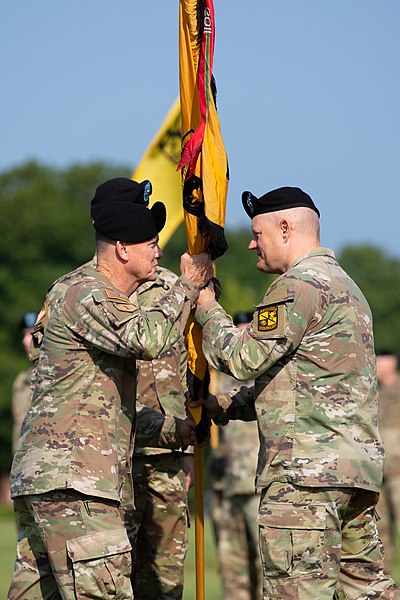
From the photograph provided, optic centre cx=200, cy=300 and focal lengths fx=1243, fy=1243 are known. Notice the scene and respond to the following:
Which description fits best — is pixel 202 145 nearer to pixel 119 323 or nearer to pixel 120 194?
pixel 120 194

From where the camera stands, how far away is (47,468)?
6398mm

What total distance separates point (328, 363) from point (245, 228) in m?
70.2

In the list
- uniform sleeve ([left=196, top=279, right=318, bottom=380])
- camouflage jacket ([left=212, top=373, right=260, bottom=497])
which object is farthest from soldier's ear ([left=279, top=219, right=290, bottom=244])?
camouflage jacket ([left=212, top=373, right=260, bottom=497])

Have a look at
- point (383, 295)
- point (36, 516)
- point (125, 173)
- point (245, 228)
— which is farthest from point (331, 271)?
point (383, 295)

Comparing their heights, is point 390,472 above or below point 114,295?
below

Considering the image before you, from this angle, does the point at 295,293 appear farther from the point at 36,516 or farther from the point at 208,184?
the point at 36,516

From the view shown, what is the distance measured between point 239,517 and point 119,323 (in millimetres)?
6516

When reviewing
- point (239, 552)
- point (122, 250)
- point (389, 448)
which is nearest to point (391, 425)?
point (389, 448)

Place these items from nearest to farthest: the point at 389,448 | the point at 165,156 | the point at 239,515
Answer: the point at 165,156
the point at 239,515
the point at 389,448

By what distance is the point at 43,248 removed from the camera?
5691 cm

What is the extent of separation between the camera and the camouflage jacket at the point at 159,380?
8.08 meters

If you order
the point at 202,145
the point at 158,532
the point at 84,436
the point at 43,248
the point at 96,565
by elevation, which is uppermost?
the point at 43,248

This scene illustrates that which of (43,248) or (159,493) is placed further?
(43,248)

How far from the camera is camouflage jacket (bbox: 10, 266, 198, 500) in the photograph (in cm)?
640
